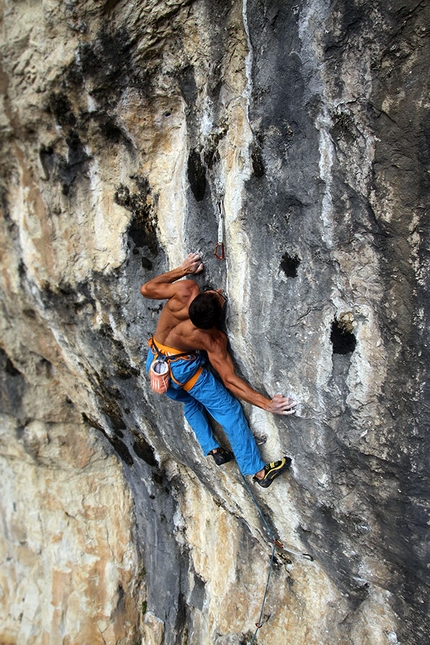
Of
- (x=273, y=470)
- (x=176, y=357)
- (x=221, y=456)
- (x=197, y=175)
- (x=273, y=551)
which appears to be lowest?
(x=273, y=551)

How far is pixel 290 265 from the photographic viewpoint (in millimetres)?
4324

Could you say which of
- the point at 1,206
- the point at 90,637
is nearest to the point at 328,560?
Result: the point at 90,637

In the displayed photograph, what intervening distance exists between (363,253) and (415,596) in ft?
11.2

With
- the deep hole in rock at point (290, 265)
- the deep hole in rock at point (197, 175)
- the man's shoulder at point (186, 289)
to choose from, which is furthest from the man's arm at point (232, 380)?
the deep hole in rock at point (197, 175)

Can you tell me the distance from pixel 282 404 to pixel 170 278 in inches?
71.5

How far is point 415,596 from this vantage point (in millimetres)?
4707

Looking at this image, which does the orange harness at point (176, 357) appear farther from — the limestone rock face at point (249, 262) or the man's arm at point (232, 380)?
the limestone rock face at point (249, 262)

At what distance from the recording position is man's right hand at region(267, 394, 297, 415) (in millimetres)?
A: 4726

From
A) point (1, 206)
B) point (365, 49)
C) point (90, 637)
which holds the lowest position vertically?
point (90, 637)

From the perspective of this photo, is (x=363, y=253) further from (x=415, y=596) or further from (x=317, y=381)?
A: (x=415, y=596)

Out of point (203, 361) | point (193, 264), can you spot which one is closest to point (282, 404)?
point (203, 361)

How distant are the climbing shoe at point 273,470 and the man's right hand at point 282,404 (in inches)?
28.6

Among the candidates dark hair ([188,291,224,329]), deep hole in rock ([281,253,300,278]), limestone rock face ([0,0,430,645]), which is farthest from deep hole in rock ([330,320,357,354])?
dark hair ([188,291,224,329])

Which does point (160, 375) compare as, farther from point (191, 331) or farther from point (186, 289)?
point (186, 289)
